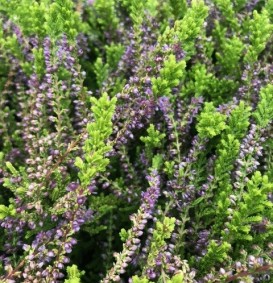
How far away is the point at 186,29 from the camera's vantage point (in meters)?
2.03

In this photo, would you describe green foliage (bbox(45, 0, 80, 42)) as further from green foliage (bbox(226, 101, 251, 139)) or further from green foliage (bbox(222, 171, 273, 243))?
green foliage (bbox(222, 171, 273, 243))

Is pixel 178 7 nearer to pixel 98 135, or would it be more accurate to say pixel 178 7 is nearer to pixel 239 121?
pixel 239 121

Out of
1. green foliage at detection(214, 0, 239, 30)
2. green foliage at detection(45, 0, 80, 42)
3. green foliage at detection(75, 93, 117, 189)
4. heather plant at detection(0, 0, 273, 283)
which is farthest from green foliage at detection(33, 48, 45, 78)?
green foliage at detection(214, 0, 239, 30)

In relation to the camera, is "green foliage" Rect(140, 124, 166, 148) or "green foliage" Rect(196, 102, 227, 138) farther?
"green foliage" Rect(140, 124, 166, 148)

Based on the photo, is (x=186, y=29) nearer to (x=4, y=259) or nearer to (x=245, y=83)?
(x=245, y=83)

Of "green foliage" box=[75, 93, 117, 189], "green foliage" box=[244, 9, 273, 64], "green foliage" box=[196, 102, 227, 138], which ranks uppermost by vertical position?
"green foliage" box=[244, 9, 273, 64]

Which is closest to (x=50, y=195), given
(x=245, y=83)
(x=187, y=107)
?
(x=187, y=107)

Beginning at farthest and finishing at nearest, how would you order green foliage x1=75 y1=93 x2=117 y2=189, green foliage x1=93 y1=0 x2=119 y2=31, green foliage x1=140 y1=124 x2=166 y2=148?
green foliage x1=93 y1=0 x2=119 y2=31, green foliage x1=140 y1=124 x2=166 y2=148, green foliage x1=75 y1=93 x2=117 y2=189

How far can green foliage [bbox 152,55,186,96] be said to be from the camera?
1909 mm

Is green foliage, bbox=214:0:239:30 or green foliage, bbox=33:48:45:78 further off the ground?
green foliage, bbox=214:0:239:30

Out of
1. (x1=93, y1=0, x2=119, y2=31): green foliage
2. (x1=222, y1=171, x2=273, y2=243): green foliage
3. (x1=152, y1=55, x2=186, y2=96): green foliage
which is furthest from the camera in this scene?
(x1=93, y1=0, x2=119, y2=31): green foliage

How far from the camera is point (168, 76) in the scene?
1.96 metres

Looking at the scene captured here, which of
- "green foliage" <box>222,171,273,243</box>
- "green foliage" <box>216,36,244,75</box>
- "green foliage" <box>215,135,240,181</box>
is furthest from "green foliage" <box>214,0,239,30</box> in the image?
"green foliage" <box>222,171,273,243</box>

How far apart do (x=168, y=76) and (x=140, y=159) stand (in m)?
0.53
